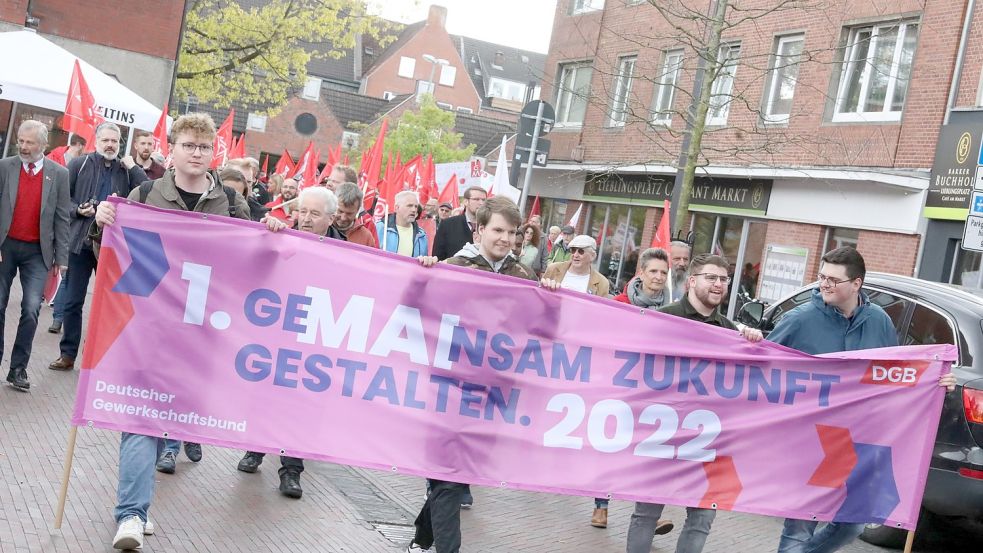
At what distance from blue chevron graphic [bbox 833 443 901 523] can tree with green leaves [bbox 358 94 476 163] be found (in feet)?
163

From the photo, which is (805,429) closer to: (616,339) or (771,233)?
(616,339)

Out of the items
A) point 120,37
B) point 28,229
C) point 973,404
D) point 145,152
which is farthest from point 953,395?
point 120,37

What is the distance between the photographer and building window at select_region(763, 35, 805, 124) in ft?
73.3

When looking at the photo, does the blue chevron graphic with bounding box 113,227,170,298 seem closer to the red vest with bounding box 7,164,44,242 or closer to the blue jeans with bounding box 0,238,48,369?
the blue jeans with bounding box 0,238,48,369

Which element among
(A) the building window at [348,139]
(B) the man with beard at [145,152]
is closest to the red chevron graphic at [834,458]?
(B) the man with beard at [145,152]

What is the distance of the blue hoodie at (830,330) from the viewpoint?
675 centimetres

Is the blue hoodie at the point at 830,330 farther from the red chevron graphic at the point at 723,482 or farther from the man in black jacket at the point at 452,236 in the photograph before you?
the man in black jacket at the point at 452,236

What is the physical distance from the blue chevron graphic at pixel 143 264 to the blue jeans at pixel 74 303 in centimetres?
449

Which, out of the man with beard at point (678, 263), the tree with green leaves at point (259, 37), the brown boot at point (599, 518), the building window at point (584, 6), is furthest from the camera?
the tree with green leaves at point (259, 37)

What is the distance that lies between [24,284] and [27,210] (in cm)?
55

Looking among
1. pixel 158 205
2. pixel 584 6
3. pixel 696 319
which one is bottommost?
pixel 696 319

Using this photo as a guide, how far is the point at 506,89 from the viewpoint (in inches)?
3573

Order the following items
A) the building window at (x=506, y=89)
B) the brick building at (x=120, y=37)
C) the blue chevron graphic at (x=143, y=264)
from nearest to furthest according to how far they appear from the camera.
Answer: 1. the blue chevron graphic at (x=143, y=264)
2. the brick building at (x=120, y=37)
3. the building window at (x=506, y=89)

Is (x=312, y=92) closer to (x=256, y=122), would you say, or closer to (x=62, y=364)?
(x=256, y=122)
